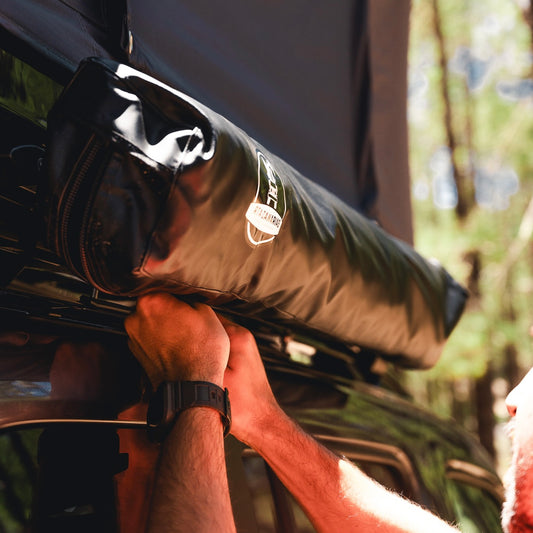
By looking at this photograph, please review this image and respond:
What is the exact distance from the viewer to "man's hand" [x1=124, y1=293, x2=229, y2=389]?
3.89 feet

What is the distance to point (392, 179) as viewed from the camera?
254 centimetres

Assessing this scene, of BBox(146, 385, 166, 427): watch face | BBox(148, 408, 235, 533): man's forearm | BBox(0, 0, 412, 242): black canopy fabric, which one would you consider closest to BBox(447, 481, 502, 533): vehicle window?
BBox(0, 0, 412, 242): black canopy fabric

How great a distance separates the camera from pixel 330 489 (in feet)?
4.89

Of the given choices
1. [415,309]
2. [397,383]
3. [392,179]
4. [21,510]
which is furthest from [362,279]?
[397,383]

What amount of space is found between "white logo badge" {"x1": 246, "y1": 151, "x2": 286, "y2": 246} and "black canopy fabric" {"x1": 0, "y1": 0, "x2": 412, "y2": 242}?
1.22 ft

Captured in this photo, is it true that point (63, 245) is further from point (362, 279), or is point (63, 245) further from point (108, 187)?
point (362, 279)

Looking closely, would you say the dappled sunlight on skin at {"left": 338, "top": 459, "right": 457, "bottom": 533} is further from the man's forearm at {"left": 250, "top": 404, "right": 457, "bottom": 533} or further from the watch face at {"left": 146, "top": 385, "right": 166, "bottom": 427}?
the watch face at {"left": 146, "top": 385, "right": 166, "bottom": 427}

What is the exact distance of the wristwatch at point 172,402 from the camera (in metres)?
1.15

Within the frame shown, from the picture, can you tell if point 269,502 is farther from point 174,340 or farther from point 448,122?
point 448,122

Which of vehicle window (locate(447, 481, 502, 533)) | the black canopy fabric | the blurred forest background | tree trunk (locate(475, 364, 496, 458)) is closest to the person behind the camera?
the black canopy fabric

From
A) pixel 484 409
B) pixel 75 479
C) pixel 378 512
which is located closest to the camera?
pixel 75 479

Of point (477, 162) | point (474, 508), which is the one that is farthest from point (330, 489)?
point (477, 162)

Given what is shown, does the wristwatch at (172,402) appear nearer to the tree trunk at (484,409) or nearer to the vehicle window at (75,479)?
the vehicle window at (75,479)

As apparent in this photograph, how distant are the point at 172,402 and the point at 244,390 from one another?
29cm
